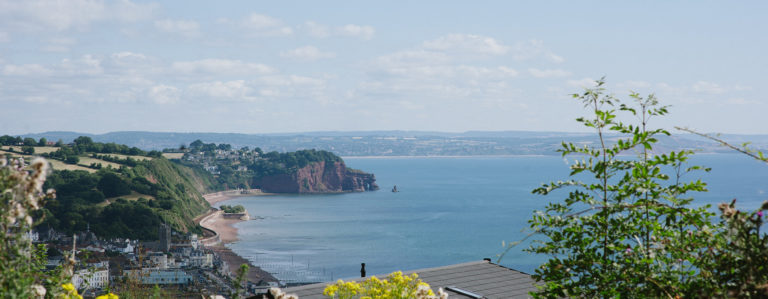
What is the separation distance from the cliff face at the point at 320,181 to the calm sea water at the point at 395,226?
13.3 feet

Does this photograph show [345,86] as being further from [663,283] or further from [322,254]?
[663,283]

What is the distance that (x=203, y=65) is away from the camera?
253ft

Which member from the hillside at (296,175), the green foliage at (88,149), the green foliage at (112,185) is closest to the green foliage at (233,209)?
the green foliage at (88,149)

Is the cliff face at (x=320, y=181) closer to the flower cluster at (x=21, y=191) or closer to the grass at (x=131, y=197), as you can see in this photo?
the grass at (x=131, y=197)

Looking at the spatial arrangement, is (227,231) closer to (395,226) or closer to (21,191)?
(395,226)

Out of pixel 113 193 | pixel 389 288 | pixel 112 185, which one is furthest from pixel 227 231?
pixel 389 288

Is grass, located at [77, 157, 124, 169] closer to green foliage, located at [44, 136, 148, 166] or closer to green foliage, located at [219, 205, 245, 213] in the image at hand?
green foliage, located at [44, 136, 148, 166]

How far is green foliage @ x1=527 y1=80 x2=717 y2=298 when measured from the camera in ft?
6.75

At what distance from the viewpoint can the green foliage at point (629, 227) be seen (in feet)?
6.75

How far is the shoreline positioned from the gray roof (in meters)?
29.3

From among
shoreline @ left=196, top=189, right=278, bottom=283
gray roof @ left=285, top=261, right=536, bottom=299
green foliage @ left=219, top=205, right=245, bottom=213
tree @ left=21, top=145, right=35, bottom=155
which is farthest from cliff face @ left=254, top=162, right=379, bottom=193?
gray roof @ left=285, top=261, right=536, bottom=299

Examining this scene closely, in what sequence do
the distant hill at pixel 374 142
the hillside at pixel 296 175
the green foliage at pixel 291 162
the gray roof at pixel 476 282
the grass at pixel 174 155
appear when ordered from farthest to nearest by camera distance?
1. the distant hill at pixel 374 142
2. the green foliage at pixel 291 162
3. the hillside at pixel 296 175
4. the grass at pixel 174 155
5. the gray roof at pixel 476 282

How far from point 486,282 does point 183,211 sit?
60346 mm

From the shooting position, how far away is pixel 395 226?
198ft
